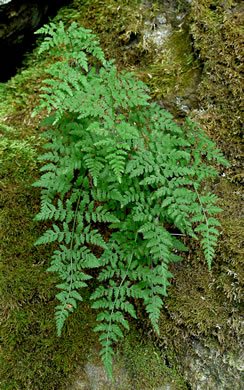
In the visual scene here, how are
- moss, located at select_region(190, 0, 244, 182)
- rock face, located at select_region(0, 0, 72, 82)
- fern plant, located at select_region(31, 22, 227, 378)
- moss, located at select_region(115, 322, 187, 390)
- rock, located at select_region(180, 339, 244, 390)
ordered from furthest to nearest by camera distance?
rock face, located at select_region(0, 0, 72, 82) → moss, located at select_region(190, 0, 244, 182) → moss, located at select_region(115, 322, 187, 390) → rock, located at select_region(180, 339, 244, 390) → fern plant, located at select_region(31, 22, 227, 378)

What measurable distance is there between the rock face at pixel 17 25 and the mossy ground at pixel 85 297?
93 centimetres

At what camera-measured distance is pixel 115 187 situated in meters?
2.96

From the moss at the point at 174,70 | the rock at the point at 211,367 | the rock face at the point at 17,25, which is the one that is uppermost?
the rock face at the point at 17,25

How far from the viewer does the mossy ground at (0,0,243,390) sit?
9.62 feet

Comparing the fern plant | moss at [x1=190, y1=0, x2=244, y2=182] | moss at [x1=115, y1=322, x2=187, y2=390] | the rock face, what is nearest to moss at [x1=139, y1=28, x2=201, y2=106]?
moss at [x1=190, y1=0, x2=244, y2=182]

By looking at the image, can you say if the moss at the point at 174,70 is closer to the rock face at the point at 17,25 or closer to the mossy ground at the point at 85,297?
the mossy ground at the point at 85,297

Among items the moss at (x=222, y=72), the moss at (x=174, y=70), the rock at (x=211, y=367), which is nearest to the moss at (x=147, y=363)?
the rock at (x=211, y=367)

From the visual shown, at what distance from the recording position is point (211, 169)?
3076 millimetres

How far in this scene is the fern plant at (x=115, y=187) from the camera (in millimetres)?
2785

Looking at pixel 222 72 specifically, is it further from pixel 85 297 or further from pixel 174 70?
pixel 85 297

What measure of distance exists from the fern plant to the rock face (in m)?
1.12

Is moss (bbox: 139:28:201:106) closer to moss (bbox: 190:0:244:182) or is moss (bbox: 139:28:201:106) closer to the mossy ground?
the mossy ground

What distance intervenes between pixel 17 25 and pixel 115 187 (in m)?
2.56

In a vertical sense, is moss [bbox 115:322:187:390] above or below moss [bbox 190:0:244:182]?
below
